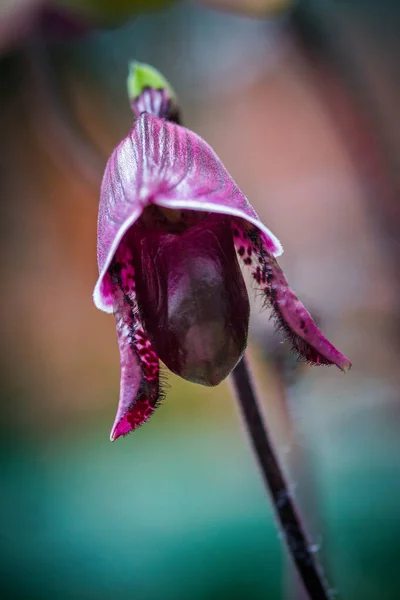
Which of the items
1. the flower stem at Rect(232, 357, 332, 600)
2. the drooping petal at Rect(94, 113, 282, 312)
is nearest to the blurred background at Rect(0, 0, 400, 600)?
the flower stem at Rect(232, 357, 332, 600)

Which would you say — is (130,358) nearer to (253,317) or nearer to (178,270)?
(178,270)

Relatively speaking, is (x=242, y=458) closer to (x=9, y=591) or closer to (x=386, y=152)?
(x=9, y=591)

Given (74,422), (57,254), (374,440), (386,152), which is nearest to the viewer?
(386,152)

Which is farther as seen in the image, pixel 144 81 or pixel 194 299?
pixel 144 81

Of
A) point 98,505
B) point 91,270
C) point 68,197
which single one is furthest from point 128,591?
point 68,197

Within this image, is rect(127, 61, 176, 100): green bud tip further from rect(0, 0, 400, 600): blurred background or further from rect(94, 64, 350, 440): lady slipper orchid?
rect(0, 0, 400, 600): blurred background

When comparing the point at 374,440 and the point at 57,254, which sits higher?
the point at 57,254

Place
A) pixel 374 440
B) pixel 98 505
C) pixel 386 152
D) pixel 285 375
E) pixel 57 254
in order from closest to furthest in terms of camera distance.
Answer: pixel 285 375, pixel 386 152, pixel 374 440, pixel 98 505, pixel 57 254

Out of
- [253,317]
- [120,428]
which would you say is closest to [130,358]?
[120,428]
